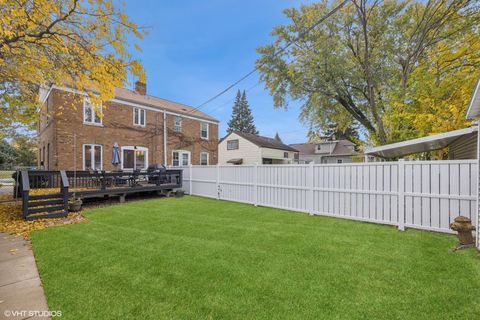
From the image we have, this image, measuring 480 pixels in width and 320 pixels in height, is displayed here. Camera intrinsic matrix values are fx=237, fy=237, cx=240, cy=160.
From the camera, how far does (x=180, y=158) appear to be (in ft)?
64.7

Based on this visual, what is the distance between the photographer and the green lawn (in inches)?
106

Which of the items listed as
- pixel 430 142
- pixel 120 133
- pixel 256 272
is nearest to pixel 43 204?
pixel 256 272

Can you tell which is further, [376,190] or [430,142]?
[430,142]

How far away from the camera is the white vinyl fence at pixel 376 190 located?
5199mm

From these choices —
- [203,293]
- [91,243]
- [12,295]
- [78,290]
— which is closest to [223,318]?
[203,293]

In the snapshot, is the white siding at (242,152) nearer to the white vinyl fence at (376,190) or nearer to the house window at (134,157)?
the house window at (134,157)

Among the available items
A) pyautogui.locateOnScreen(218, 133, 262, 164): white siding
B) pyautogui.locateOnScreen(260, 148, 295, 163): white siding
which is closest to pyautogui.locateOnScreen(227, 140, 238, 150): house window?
pyautogui.locateOnScreen(218, 133, 262, 164): white siding

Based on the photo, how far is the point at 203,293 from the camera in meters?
3.01

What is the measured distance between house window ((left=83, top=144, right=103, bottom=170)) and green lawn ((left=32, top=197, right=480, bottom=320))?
29.8 feet

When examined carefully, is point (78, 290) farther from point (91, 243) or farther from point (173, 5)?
point (173, 5)

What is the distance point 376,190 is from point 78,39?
26.5 ft

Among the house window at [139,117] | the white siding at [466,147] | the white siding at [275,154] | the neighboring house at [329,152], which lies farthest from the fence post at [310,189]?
the neighboring house at [329,152]

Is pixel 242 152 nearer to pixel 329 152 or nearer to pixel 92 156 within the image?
pixel 92 156

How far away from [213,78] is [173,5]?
13.1 metres
